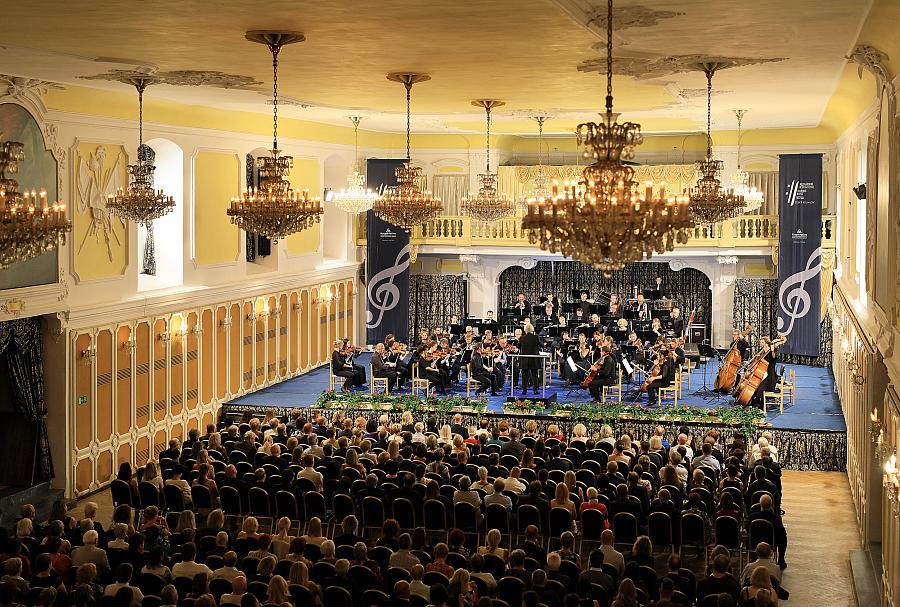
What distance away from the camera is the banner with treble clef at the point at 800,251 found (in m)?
27.5

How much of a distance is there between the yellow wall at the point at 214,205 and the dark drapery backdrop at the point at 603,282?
1050cm

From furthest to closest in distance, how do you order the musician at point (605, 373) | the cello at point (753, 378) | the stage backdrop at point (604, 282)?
the stage backdrop at point (604, 282), the musician at point (605, 373), the cello at point (753, 378)

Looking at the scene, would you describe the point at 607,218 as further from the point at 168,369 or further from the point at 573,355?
the point at 573,355

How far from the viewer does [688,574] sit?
1117 cm

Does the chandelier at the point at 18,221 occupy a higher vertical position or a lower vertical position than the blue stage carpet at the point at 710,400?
higher

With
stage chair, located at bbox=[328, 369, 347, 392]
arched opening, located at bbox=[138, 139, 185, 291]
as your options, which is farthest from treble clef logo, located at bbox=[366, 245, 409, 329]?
arched opening, located at bbox=[138, 139, 185, 291]

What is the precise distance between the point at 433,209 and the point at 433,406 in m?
7.04

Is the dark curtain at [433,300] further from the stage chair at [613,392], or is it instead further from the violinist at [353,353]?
the stage chair at [613,392]

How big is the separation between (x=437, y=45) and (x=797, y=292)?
18573mm

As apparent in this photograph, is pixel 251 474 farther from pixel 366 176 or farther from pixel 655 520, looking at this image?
pixel 366 176

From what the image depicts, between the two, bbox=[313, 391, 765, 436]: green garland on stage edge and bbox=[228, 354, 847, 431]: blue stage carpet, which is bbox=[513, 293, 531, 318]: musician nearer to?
bbox=[228, 354, 847, 431]: blue stage carpet

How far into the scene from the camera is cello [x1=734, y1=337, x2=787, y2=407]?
21844mm

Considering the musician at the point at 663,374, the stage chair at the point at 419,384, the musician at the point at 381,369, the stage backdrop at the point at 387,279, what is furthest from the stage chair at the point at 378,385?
the musician at the point at 663,374

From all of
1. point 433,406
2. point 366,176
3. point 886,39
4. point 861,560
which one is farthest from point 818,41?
point 366,176
